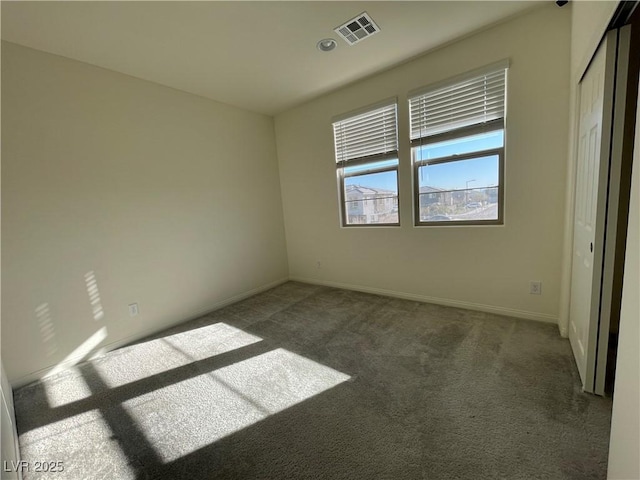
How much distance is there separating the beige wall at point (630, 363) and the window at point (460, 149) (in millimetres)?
1867

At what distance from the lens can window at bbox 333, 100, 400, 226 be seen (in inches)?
128

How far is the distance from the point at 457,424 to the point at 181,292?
3021mm

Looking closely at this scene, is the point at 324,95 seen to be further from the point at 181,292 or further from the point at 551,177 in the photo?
the point at 181,292

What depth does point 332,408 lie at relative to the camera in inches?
66.6

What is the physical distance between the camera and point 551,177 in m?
2.33

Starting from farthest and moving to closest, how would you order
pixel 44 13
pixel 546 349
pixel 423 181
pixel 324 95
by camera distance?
pixel 324 95, pixel 423 181, pixel 546 349, pixel 44 13

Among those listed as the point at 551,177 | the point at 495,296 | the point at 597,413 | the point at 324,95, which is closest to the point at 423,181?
the point at 551,177

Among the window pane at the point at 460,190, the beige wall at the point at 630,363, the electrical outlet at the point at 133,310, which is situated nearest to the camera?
the beige wall at the point at 630,363

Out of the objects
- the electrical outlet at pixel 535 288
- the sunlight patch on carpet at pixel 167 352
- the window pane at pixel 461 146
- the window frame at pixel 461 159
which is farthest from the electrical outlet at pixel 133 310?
the electrical outlet at pixel 535 288

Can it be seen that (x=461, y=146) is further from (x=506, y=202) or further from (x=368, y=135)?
(x=368, y=135)

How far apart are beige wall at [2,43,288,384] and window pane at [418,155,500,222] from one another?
249 centimetres

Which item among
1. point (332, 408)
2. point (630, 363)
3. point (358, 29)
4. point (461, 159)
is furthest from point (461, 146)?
point (332, 408)

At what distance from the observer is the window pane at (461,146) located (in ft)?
8.46

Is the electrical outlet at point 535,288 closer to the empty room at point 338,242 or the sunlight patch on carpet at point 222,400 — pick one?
the empty room at point 338,242
